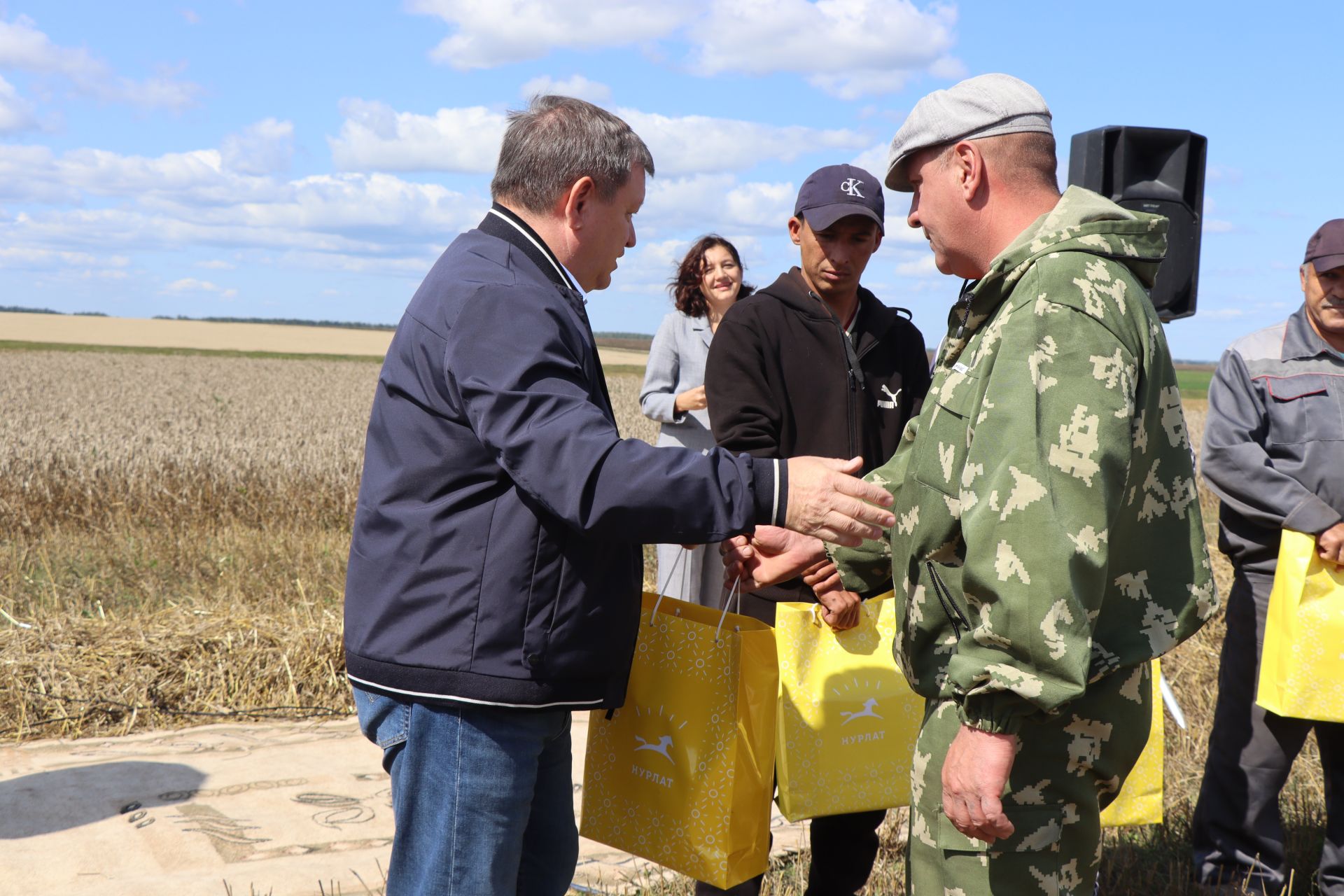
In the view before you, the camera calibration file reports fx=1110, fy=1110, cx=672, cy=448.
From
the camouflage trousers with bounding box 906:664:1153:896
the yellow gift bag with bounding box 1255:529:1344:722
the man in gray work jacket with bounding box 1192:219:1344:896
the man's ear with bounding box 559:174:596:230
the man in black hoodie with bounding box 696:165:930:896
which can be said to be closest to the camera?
the camouflage trousers with bounding box 906:664:1153:896

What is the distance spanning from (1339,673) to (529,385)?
287 cm

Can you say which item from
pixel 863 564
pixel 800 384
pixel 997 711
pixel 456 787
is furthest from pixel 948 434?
pixel 800 384

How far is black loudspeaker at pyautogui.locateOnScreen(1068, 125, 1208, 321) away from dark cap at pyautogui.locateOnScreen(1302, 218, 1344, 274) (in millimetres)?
656

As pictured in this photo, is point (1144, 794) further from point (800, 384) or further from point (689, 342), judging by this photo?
point (689, 342)

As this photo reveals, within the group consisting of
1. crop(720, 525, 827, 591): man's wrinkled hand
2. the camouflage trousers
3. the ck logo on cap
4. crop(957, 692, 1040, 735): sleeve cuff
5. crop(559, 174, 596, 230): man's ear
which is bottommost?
the camouflage trousers

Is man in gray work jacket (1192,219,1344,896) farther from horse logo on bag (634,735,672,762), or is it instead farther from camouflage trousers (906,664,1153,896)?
horse logo on bag (634,735,672,762)

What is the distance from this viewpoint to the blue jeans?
2.11 meters

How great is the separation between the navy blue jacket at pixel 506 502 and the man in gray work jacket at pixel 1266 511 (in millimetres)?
2397

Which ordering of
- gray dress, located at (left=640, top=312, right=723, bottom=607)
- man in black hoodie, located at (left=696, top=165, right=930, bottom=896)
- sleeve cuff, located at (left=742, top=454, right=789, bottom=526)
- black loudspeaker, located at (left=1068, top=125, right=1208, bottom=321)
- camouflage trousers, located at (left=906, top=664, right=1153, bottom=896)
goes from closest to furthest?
camouflage trousers, located at (left=906, top=664, right=1153, bottom=896), sleeve cuff, located at (left=742, top=454, right=789, bottom=526), man in black hoodie, located at (left=696, top=165, right=930, bottom=896), black loudspeaker, located at (left=1068, top=125, right=1208, bottom=321), gray dress, located at (left=640, top=312, right=723, bottom=607)

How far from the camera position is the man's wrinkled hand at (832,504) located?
208 centimetres

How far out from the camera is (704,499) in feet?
6.46

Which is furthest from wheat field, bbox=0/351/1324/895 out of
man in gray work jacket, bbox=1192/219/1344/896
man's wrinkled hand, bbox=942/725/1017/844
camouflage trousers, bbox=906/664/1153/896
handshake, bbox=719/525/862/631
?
man's wrinkled hand, bbox=942/725/1017/844

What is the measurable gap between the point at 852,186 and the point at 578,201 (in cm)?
133

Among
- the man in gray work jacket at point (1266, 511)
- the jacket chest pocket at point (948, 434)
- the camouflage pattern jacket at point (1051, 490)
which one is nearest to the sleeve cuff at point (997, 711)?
the camouflage pattern jacket at point (1051, 490)
